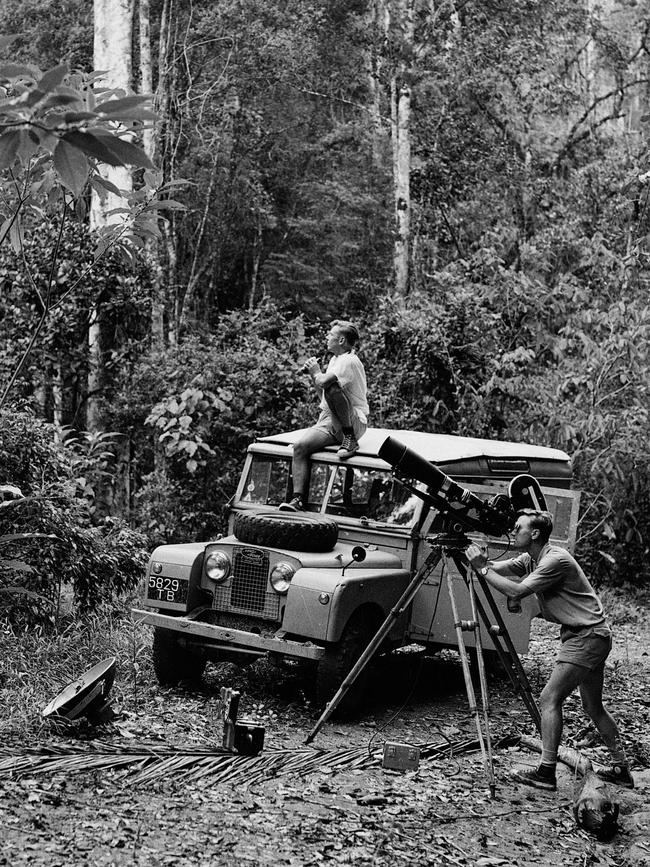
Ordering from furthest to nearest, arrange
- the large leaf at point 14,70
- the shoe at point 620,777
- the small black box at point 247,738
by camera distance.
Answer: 1. the shoe at point 620,777
2. the small black box at point 247,738
3. the large leaf at point 14,70

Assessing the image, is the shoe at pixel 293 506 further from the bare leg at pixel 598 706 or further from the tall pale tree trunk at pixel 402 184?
the tall pale tree trunk at pixel 402 184

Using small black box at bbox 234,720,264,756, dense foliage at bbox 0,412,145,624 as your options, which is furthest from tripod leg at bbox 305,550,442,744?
dense foliage at bbox 0,412,145,624

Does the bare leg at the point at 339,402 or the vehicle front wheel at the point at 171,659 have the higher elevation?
the bare leg at the point at 339,402

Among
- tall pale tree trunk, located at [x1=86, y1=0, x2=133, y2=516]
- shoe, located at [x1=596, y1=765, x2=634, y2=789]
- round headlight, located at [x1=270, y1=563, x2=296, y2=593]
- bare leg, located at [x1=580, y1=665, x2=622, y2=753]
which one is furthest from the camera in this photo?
tall pale tree trunk, located at [x1=86, y1=0, x2=133, y2=516]

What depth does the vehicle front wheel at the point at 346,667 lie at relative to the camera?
23.0ft

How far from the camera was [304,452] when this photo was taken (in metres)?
8.37

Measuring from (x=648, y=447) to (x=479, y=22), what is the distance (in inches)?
439

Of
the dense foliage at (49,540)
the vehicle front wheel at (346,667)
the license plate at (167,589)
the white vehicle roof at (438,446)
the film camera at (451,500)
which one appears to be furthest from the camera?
the white vehicle roof at (438,446)

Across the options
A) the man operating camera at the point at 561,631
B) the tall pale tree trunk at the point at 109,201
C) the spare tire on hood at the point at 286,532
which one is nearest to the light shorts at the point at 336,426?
the spare tire on hood at the point at 286,532

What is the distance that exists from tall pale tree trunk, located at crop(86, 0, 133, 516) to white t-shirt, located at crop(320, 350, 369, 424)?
18.2 ft

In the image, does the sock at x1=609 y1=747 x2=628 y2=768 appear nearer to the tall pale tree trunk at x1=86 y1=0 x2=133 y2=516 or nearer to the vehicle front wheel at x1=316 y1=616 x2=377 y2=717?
the vehicle front wheel at x1=316 y1=616 x2=377 y2=717

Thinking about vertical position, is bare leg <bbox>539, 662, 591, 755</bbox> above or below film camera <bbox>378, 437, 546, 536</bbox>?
below

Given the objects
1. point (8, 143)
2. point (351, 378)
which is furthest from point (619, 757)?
point (8, 143)

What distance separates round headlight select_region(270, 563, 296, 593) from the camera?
7.23 m
